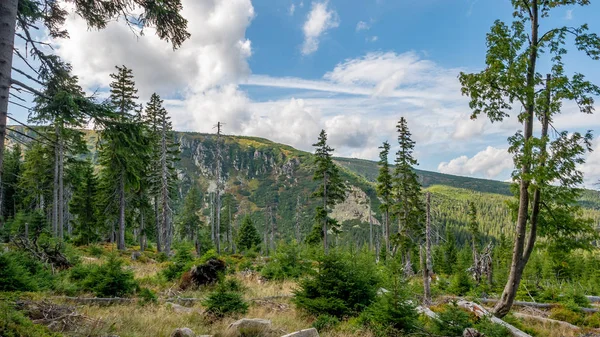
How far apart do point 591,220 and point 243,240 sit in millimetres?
44784

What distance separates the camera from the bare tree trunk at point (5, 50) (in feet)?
17.2

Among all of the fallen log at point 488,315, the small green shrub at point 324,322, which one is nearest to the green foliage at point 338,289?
the small green shrub at point 324,322

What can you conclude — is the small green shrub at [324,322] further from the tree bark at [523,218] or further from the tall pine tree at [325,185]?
the tall pine tree at [325,185]

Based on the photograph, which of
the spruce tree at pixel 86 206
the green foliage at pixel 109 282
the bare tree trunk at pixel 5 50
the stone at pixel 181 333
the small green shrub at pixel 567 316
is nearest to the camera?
the bare tree trunk at pixel 5 50

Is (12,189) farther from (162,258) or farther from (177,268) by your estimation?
(177,268)

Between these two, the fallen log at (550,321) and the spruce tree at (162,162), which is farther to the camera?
the spruce tree at (162,162)

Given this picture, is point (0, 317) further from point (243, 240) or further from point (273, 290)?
point (243, 240)

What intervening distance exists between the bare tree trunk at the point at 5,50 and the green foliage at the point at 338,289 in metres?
7.55

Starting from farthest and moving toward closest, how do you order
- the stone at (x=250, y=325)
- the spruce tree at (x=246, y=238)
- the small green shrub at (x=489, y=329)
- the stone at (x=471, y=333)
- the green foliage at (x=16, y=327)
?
1. the spruce tree at (x=246, y=238)
2. the stone at (x=471, y=333)
3. the small green shrub at (x=489, y=329)
4. the stone at (x=250, y=325)
5. the green foliage at (x=16, y=327)

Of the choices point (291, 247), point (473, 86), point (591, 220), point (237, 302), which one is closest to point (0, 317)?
point (237, 302)

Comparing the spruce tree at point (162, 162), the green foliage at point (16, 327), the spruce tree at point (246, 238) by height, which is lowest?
the spruce tree at point (246, 238)

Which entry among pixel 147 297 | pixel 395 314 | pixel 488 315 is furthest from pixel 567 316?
pixel 147 297

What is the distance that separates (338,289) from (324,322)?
133cm

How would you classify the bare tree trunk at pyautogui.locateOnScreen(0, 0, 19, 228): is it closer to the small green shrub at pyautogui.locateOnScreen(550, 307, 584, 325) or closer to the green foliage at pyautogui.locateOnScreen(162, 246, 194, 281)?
the green foliage at pyautogui.locateOnScreen(162, 246, 194, 281)
